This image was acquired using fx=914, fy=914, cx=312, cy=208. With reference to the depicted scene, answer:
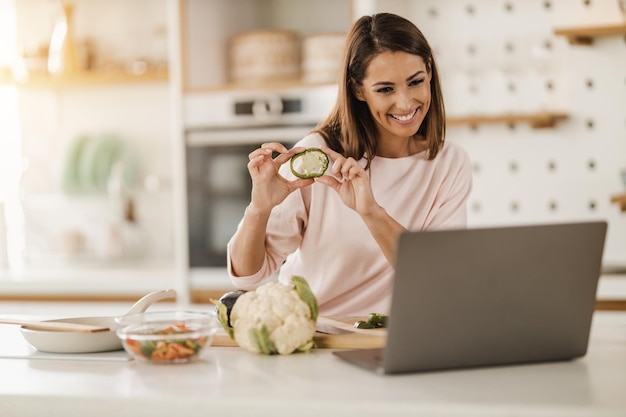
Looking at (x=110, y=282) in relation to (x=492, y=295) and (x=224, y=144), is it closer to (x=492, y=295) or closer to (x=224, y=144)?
(x=224, y=144)

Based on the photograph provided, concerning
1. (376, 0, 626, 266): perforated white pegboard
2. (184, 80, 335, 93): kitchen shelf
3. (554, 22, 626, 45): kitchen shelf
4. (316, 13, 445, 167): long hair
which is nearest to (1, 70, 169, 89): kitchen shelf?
(184, 80, 335, 93): kitchen shelf

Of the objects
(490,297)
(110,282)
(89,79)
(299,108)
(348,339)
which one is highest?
(89,79)

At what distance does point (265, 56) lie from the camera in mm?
3693

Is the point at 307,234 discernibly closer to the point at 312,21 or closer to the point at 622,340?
the point at 622,340

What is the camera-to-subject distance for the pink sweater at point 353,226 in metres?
2.23

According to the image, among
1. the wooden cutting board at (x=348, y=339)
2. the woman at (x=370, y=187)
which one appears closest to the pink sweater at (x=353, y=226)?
the woman at (x=370, y=187)

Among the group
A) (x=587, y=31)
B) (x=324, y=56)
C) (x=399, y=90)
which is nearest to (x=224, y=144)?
(x=324, y=56)

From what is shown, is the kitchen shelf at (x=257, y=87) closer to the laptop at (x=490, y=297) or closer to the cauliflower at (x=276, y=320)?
the cauliflower at (x=276, y=320)

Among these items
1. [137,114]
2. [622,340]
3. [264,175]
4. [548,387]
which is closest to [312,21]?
[137,114]

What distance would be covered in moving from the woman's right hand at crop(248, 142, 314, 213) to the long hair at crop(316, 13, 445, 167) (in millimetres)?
253

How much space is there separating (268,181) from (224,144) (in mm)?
1711

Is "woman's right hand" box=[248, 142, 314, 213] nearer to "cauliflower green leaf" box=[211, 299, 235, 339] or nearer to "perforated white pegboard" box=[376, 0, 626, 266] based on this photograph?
"cauliflower green leaf" box=[211, 299, 235, 339]

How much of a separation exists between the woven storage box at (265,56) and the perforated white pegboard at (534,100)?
17.1 inches

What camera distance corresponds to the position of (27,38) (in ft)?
15.0
